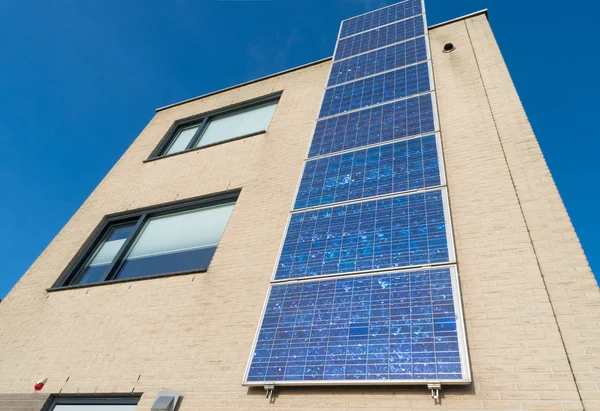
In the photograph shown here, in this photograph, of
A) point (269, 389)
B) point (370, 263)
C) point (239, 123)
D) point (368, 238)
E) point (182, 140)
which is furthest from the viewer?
point (182, 140)

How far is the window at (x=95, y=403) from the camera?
5.10m

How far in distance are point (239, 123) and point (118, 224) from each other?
3921mm

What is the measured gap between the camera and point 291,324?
4398mm

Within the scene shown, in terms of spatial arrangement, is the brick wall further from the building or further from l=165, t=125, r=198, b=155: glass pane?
l=165, t=125, r=198, b=155: glass pane

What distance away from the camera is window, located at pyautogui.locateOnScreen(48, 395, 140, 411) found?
510cm

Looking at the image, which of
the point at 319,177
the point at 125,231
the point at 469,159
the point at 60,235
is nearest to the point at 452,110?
the point at 469,159

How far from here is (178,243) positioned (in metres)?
7.66

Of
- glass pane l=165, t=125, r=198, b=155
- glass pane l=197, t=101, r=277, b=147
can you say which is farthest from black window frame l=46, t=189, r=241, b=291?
glass pane l=165, t=125, r=198, b=155

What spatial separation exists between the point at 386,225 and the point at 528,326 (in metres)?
1.83

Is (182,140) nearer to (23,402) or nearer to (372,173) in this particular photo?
(372,173)

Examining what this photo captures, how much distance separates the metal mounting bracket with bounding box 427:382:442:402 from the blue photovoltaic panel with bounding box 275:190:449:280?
50.1 inches

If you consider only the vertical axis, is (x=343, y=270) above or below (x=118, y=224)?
below

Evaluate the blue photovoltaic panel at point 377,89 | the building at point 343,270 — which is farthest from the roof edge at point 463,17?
the blue photovoltaic panel at point 377,89

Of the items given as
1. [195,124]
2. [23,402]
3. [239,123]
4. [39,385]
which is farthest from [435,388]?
[195,124]
